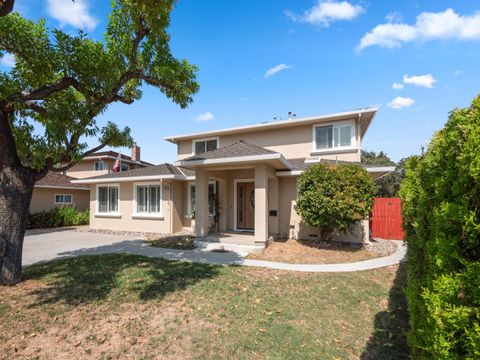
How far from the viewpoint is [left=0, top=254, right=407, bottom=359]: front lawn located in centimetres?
364

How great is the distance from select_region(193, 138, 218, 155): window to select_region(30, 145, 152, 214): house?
3.82 meters

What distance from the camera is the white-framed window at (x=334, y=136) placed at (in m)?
12.3

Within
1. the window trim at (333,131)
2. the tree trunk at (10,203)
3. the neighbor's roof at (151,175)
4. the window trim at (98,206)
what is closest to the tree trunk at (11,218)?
the tree trunk at (10,203)

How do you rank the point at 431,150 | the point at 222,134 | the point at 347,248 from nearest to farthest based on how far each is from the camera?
the point at 431,150, the point at 347,248, the point at 222,134

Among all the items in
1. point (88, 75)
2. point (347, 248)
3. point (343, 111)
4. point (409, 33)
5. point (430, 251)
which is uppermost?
point (409, 33)

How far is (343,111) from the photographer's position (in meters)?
12.1

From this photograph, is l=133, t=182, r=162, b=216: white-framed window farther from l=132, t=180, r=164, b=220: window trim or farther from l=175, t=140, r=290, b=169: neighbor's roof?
l=175, t=140, r=290, b=169: neighbor's roof

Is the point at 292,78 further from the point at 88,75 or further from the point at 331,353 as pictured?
the point at 331,353

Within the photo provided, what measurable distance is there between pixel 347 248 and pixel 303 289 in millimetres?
5163

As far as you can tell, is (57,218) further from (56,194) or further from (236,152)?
(236,152)

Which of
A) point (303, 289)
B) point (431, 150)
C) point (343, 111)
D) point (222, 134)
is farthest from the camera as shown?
point (222, 134)

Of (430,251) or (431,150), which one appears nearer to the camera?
(430,251)

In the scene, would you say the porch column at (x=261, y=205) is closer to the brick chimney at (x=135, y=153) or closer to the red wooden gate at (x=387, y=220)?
the red wooden gate at (x=387, y=220)

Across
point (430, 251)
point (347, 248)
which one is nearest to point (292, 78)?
point (347, 248)
